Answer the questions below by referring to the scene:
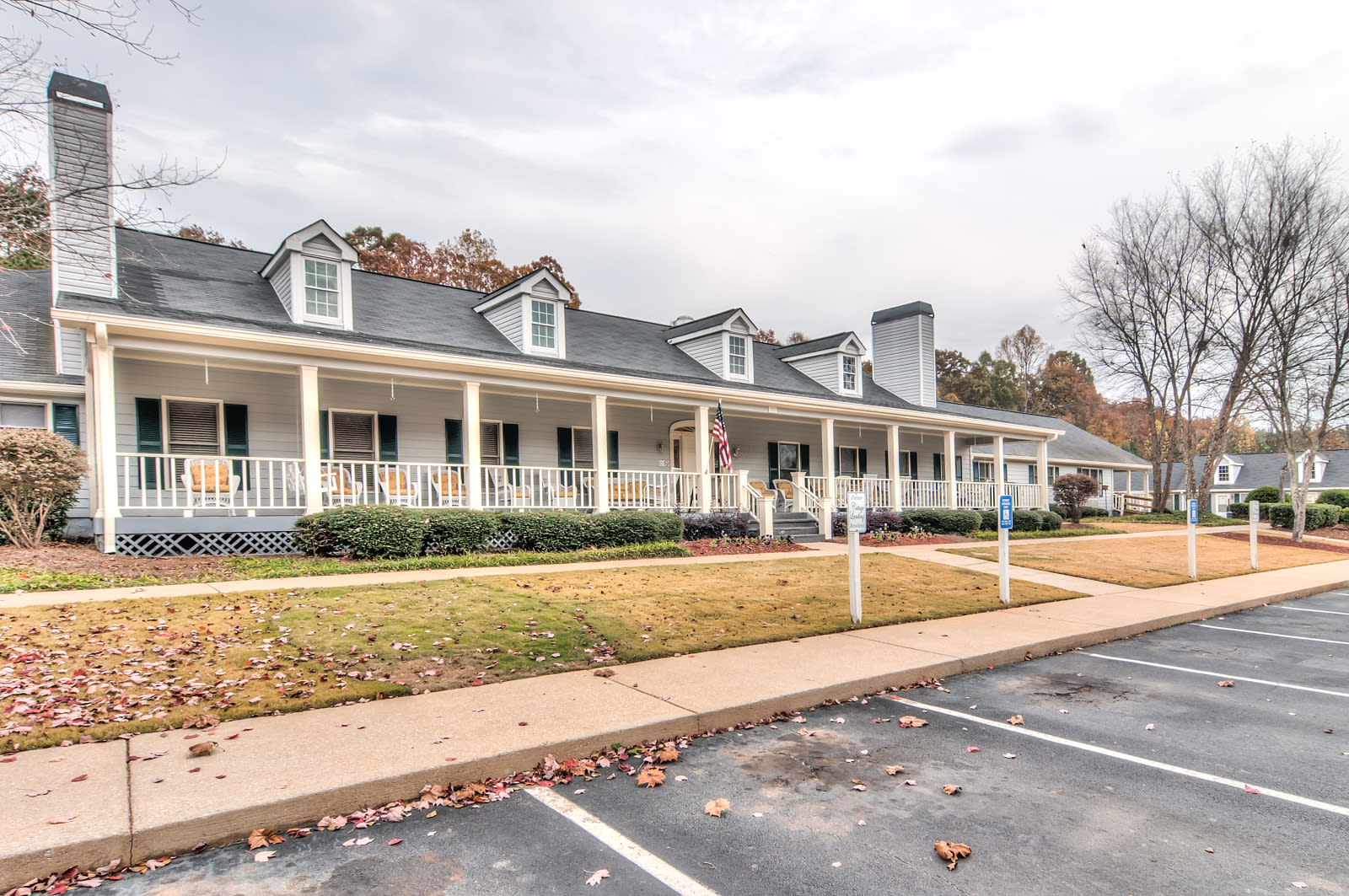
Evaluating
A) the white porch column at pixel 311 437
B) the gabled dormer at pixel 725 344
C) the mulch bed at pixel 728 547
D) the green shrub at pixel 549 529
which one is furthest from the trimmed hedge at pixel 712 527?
the white porch column at pixel 311 437

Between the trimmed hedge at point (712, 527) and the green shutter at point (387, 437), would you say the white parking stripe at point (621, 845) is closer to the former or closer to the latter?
the trimmed hedge at point (712, 527)

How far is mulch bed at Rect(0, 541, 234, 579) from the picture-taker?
9461 mm

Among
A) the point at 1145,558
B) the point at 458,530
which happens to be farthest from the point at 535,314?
the point at 1145,558

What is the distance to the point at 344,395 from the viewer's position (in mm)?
14711

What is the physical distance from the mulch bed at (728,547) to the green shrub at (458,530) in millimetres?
3995

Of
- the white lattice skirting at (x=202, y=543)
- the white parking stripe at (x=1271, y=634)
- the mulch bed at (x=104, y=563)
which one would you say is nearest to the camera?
the white parking stripe at (x=1271, y=634)

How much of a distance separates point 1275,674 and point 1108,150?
12.4 metres

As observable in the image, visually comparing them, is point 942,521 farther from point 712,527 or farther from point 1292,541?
point 1292,541

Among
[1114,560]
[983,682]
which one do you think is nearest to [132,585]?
[983,682]

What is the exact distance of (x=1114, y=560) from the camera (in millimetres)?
15234

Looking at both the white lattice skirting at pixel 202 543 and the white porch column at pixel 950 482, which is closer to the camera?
the white lattice skirting at pixel 202 543

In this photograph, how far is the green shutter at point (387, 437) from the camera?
15.0 metres

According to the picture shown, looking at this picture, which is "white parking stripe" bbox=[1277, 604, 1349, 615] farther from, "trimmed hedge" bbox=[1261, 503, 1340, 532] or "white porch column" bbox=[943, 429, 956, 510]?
"trimmed hedge" bbox=[1261, 503, 1340, 532]

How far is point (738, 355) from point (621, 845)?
18202 mm
